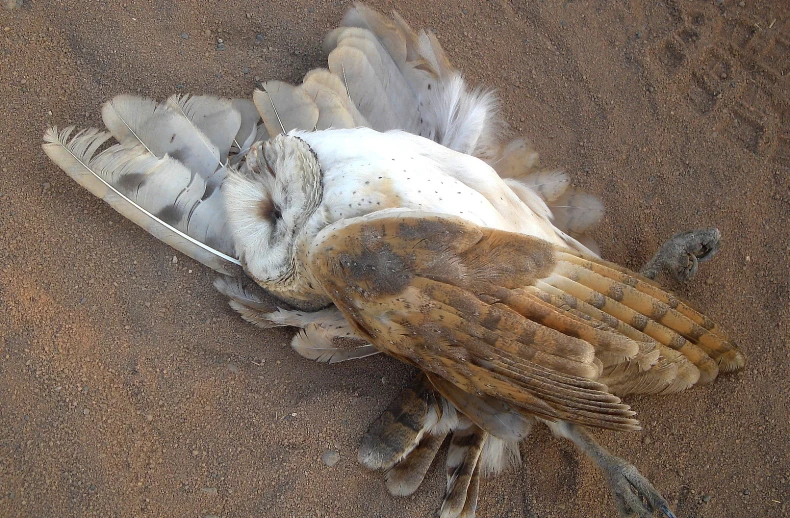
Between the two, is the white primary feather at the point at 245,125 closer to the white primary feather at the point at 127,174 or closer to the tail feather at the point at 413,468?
the white primary feather at the point at 127,174

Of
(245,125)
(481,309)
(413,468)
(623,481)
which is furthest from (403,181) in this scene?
(623,481)

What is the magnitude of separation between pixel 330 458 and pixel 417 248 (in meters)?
1.25

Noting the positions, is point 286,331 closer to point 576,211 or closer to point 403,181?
point 403,181

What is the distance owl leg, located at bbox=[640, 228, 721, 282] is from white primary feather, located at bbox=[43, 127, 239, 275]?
2.11 metres

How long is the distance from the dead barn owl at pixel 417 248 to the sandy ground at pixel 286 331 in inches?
8.0

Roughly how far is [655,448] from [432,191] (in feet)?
5.63

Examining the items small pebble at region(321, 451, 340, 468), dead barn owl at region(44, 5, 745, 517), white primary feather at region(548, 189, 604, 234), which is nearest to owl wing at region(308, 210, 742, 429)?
dead barn owl at region(44, 5, 745, 517)

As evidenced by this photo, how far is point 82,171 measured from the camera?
273 centimetres

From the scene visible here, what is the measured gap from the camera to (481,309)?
6.67ft

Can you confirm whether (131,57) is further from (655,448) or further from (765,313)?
(765,313)

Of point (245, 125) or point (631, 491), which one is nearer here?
point (631, 491)

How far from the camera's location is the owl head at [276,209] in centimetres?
245

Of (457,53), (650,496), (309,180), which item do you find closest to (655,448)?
(650,496)

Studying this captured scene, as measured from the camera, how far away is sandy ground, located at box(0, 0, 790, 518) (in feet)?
8.79
